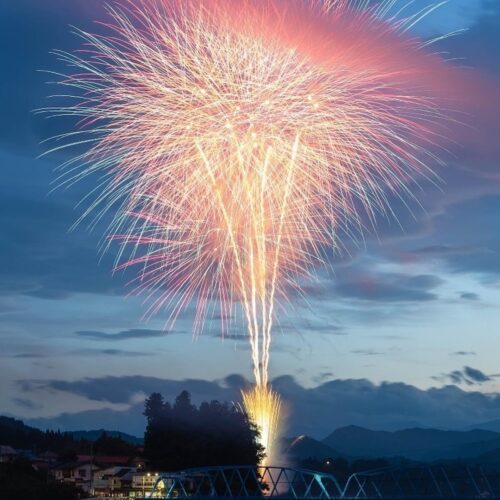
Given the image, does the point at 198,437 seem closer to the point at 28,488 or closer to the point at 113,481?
the point at 28,488

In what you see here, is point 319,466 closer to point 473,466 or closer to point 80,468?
point 80,468

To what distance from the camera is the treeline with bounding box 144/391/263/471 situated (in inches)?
4604

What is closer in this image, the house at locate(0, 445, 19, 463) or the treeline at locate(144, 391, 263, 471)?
the treeline at locate(144, 391, 263, 471)

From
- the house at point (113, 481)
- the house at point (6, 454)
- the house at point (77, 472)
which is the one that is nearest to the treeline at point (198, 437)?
the house at point (113, 481)

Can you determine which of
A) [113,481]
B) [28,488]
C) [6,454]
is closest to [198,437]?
[28,488]

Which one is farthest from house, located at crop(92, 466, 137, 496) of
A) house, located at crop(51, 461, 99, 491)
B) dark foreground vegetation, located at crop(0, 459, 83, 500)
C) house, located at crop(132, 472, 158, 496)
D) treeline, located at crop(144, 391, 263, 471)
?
dark foreground vegetation, located at crop(0, 459, 83, 500)

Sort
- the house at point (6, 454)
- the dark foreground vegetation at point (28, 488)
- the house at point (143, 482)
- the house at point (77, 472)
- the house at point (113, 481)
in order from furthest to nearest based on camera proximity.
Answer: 1. the house at point (6, 454)
2. the house at point (77, 472)
3. the house at point (113, 481)
4. the house at point (143, 482)
5. the dark foreground vegetation at point (28, 488)

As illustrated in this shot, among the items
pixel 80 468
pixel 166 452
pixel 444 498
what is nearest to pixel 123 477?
pixel 80 468

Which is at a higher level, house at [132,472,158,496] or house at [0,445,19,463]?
house at [0,445,19,463]

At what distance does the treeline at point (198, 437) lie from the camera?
11694cm

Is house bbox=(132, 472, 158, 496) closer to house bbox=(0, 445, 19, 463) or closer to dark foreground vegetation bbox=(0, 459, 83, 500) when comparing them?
dark foreground vegetation bbox=(0, 459, 83, 500)

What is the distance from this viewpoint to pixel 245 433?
120m

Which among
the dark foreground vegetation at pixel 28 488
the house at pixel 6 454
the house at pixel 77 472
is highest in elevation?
the house at pixel 6 454

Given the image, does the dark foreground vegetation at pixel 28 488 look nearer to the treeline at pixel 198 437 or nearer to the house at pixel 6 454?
the treeline at pixel 198 437
